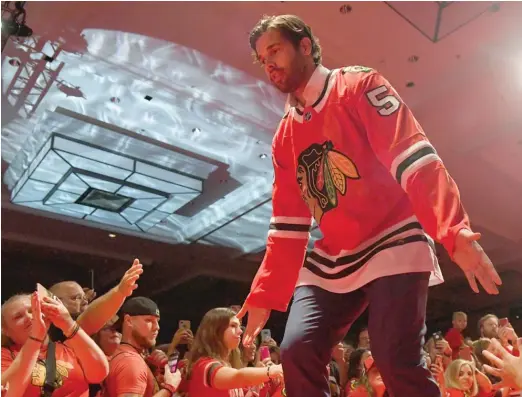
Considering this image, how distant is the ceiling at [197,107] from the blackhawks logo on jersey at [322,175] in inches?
103

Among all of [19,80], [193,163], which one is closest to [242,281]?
[193,163]

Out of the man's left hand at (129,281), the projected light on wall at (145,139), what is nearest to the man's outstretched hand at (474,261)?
the man's left hand at (129,281)

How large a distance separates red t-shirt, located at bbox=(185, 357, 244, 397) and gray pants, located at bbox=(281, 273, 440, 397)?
1.36m

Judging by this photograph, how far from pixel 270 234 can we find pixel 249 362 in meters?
2.49

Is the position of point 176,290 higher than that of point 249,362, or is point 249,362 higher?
point 176,290

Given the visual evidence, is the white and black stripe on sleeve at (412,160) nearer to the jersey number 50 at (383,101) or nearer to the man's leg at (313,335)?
the jersey number 50 at (383,101)

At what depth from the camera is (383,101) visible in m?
1.38

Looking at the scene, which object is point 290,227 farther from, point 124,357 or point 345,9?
point 345,9

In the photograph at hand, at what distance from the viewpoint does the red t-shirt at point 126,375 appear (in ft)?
8.23

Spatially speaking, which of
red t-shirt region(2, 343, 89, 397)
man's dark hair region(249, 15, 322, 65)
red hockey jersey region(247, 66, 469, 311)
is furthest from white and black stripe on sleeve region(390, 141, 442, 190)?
red t-shirt region(2, 343, 89, 397)

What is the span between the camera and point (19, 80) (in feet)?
15.6

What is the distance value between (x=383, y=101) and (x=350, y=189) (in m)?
0.22

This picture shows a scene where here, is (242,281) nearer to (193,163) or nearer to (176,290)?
(176,290)

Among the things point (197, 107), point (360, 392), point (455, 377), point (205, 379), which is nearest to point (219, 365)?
point (205, 379)
